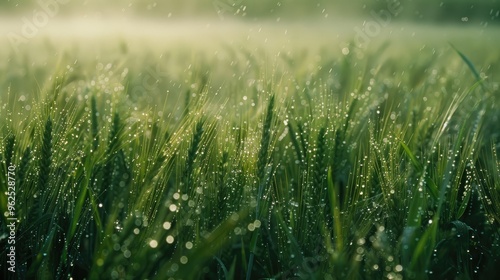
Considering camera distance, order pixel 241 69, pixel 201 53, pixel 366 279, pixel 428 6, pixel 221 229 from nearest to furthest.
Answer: pixel 221 229, pixel 366 279, pixel 241 69, pixel 201 53, pixel 428 6

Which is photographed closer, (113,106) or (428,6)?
(113,106)

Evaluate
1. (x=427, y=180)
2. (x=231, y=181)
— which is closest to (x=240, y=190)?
(x=231, y=181)

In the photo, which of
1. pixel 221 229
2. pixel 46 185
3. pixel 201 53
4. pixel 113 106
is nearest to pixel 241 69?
pixel 201 53

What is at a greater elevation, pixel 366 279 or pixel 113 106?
pixel 113 106

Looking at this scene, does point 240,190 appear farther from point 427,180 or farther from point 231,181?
point 427,180

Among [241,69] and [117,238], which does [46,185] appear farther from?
[241,69]

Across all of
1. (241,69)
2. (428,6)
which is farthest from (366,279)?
(428,6)

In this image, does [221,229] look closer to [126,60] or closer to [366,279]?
[366,279]

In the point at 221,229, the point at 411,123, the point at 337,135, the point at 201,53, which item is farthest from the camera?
the point at 201,53

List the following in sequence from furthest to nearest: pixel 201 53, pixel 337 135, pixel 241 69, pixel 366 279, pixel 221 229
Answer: pixel 201 53, pixel 241 69, pixel 337 135, pixel 366 279, pixel 221 229
